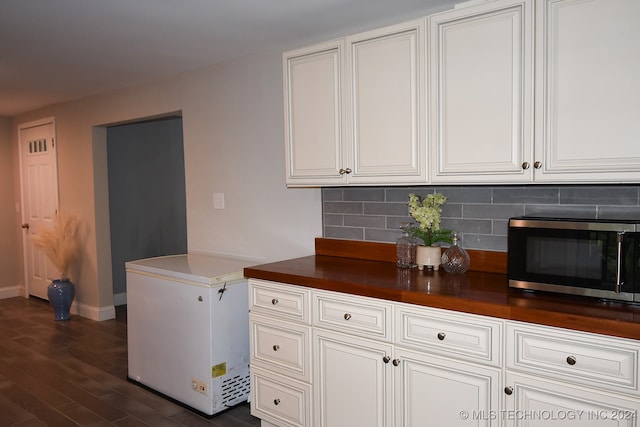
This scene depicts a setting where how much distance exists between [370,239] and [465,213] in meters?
0.60

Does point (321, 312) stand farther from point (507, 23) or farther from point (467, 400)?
point (507, 23)

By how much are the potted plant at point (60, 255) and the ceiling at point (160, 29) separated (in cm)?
173

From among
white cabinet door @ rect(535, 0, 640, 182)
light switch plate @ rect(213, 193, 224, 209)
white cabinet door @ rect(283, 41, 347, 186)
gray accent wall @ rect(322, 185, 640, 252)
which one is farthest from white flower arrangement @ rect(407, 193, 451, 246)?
light switch plate @ rect(213, 193, 224, 209)

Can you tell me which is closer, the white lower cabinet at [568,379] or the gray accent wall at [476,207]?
the white lower cabinet at [568,379]

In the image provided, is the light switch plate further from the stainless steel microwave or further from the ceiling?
the stainless steel microwave

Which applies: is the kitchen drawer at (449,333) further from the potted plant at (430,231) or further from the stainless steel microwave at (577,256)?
the potted plant at (430,231)

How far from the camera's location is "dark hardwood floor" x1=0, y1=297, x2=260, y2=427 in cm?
296

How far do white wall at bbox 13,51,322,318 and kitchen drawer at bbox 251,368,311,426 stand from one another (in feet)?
2.89

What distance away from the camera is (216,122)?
3.68 metres

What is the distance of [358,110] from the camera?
8.07 feet

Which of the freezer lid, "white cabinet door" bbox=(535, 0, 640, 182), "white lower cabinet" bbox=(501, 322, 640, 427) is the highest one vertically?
"white cabinet door" bbox=(535, 0, 640, 182)

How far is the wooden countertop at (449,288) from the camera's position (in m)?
1.65

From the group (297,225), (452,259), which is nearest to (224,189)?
(297,225)

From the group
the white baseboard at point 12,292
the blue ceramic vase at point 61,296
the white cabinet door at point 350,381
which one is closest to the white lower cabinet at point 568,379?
the white cabinet door at point 350,381
